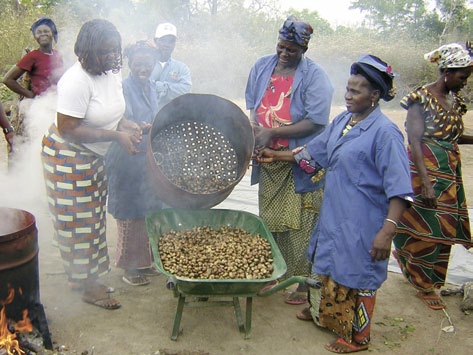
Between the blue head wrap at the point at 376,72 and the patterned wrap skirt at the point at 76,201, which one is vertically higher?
the blue head wrap at the point at 376,72

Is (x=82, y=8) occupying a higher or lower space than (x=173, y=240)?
higher

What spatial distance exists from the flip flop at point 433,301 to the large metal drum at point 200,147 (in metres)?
1.98

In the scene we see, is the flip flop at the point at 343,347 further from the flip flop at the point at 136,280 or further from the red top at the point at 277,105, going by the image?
the flip flop at the point at 136,280

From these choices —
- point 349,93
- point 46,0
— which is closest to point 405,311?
point 349,93

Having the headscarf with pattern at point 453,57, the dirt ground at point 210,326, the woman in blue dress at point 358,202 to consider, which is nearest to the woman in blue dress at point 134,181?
the dirt ground at point 210,326

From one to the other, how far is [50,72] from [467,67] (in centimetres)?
410

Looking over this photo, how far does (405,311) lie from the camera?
13.2 ft

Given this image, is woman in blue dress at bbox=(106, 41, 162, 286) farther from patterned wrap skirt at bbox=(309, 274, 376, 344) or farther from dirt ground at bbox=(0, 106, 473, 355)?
patterned wrap skirt at bbox=(309, 274, 376, 344)

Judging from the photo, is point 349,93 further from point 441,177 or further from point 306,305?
point 306,305

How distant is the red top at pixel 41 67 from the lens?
521cm

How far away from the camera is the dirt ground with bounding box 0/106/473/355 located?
3250 millimetres

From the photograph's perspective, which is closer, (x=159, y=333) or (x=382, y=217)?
(x=382, y=217)

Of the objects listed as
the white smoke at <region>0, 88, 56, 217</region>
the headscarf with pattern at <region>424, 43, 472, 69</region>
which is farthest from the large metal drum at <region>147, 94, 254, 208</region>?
the white smoke at <region>0, 88, 56, 217</region>

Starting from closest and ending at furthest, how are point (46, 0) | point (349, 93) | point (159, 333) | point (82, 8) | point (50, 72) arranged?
point (349, 93) < point (159, 333) < point (50, 72) < point (82, 8) < point (46, 0)
